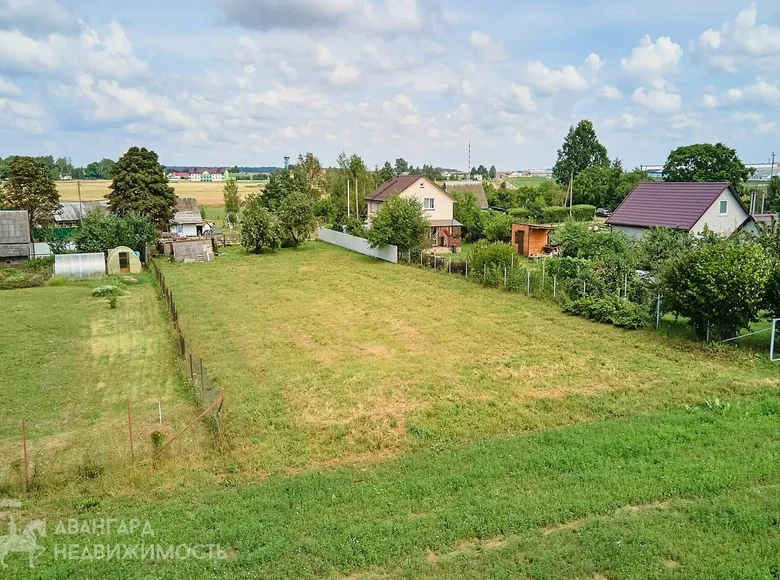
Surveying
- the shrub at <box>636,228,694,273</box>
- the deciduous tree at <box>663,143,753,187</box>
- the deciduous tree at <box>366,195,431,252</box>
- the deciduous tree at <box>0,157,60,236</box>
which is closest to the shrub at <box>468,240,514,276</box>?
the shrub at <box>636,228,694,273</box>

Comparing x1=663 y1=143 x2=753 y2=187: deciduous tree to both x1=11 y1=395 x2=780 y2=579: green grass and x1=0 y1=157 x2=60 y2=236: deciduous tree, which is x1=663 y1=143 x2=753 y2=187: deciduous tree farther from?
x1=0 y1=157 x2=60 y2=236: deciduous tree

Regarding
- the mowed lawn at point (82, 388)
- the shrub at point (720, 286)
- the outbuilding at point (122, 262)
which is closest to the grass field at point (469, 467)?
the mowed lawn at point (82, 388)

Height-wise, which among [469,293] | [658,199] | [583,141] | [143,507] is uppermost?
[583,141]

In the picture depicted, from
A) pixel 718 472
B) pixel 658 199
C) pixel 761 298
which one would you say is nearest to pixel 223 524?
pixel 718 472

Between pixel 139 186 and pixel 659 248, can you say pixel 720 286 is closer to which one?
pixel 659 248

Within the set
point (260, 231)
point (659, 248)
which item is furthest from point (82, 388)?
point (260, 231)

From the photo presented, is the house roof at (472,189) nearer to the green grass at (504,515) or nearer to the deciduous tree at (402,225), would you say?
the deciduous tree at (402,225)

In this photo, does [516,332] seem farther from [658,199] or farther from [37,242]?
[37,242]
